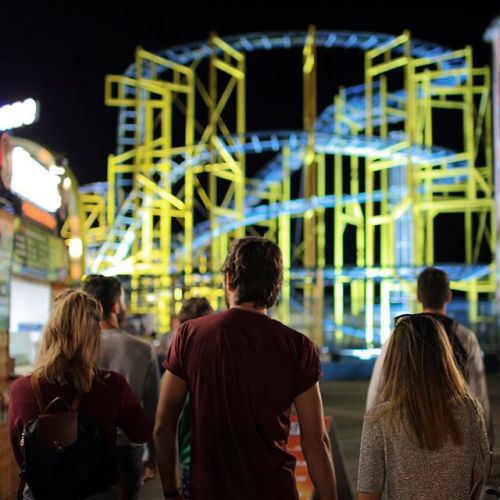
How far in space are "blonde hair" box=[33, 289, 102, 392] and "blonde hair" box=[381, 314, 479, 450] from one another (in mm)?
1026

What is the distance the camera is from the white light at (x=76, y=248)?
25.5 ft

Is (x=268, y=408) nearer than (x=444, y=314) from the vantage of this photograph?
Yes

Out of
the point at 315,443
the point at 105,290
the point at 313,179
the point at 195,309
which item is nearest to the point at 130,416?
the point at 315,443

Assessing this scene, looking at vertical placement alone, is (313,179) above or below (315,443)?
above

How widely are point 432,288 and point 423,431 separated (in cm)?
171

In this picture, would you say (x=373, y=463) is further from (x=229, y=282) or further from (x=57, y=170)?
(x=57, y=170)

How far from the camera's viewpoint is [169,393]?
101 inches

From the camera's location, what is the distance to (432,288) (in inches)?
156

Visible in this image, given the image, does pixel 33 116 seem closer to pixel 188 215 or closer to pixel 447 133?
pixel 188 215

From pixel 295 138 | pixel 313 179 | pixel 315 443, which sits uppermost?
pixel 295 138

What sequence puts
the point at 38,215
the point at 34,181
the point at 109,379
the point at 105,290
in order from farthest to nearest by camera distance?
the point at 38,215 < the point at 34,181 < the point at 105,290 < the point at 109,379

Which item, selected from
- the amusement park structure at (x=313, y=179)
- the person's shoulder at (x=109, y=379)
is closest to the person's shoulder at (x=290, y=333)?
the person's shoulder at (x=109, y=379)

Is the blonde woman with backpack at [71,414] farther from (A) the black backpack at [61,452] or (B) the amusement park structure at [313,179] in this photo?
(B) the amusement park structure at [313,179]

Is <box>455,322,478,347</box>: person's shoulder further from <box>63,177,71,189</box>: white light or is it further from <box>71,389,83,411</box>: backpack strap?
<box>63,177,71,189</box>: white light
